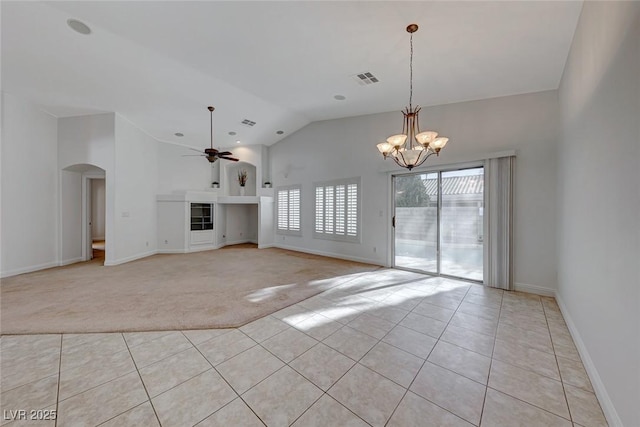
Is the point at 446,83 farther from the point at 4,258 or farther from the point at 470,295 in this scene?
the point at 4,258

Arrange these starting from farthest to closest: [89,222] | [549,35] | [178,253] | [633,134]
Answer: [178,253] → [89,222] → [549,35] → [633,134]

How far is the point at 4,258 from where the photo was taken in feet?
15.0

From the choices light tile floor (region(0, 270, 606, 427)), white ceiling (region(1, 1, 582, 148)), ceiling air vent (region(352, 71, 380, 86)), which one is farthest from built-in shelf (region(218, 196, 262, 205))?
light tile floor (region(0, 270, 606, 427))

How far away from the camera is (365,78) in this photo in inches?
163

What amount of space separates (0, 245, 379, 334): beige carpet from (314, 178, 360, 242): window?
2.94 feet

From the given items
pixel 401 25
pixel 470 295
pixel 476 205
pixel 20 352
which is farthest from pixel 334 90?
pixel 20 352

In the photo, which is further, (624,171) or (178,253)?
(178,253)

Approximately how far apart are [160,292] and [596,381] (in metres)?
5.28

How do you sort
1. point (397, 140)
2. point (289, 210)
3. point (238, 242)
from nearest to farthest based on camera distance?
point (397, 140), point (289, 210), point (238, 242)

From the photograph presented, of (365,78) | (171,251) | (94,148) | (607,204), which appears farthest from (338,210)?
(94,148)

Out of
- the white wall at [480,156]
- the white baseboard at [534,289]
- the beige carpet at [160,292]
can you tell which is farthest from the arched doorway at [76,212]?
the white baseboard at [534,289]

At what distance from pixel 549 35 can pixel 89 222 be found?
10232mm

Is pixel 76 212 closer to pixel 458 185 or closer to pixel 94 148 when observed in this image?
pixel 94 148

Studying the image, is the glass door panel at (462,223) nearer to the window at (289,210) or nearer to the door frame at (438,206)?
the door frame at (438,206)
